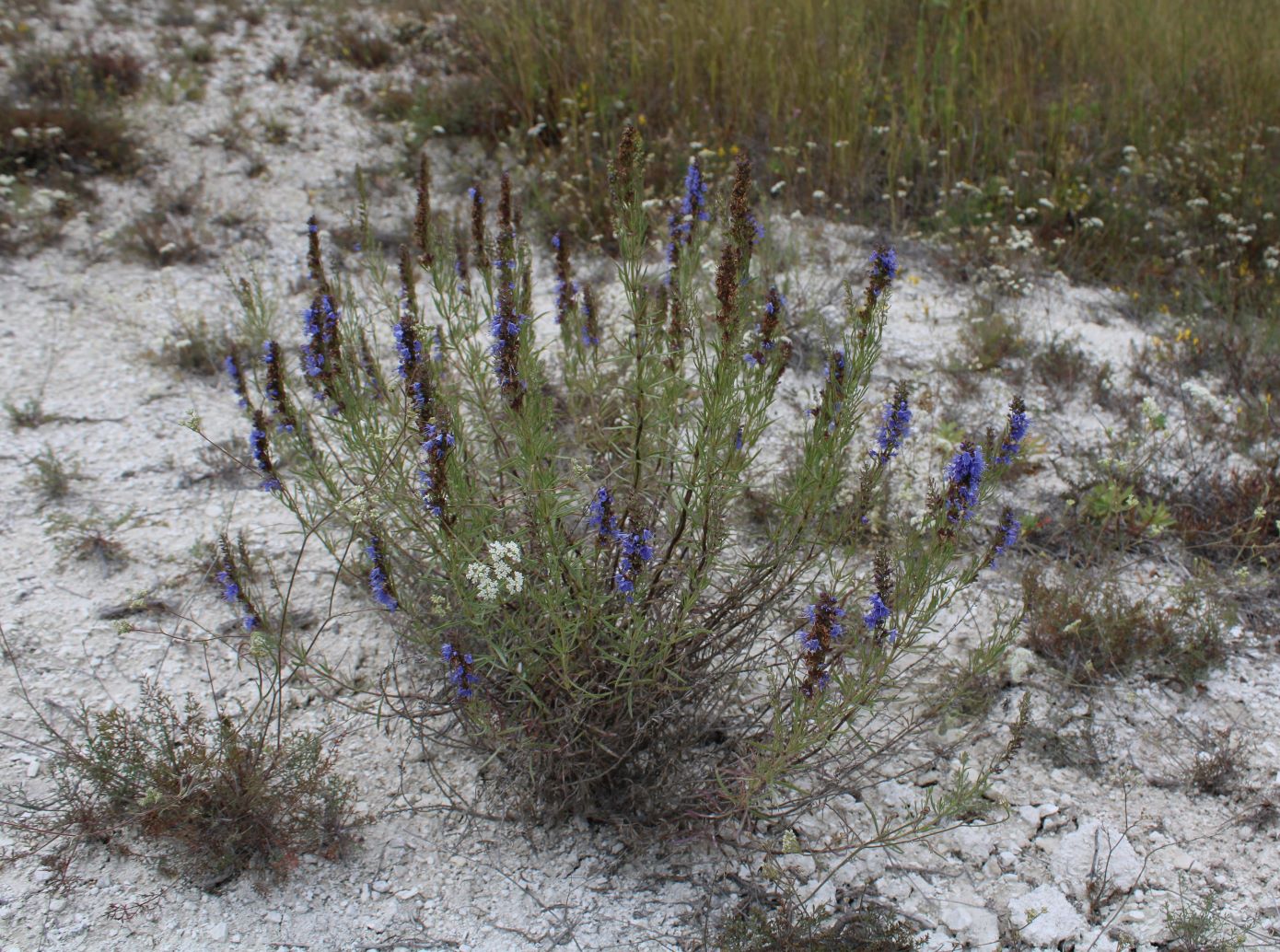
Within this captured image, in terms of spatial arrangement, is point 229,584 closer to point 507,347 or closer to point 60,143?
point 507,347

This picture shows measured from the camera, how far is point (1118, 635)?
339cm

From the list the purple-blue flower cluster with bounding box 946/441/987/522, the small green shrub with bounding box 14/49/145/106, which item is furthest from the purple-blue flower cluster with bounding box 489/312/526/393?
the small green shrub with bounding box 14/49/145/106

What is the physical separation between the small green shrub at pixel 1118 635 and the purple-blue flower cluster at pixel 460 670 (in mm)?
2094

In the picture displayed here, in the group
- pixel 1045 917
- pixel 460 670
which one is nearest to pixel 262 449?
pixel 460 670

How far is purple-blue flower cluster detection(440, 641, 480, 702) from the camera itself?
248cm

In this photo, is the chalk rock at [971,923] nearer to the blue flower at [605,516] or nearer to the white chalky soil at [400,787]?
the white chalky soil at [400,787]

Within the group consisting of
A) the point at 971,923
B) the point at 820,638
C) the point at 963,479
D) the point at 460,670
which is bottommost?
the point at 971,923

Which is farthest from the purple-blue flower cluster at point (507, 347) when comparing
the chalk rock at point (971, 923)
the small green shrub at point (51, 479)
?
the small green shrub at point (51, 479)

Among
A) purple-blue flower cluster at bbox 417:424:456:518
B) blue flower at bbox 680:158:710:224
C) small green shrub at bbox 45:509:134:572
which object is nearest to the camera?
purple-blue flower cluster at bbox 417:424:456:518

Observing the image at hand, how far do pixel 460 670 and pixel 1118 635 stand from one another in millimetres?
2471

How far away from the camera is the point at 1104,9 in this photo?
7.16m

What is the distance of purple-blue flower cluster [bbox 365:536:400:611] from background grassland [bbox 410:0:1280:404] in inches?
147

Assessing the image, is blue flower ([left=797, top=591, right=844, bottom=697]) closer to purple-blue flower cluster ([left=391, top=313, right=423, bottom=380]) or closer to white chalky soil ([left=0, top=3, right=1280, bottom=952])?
white chalky soil ([left=0, top=3, right=1280, bottom=952])

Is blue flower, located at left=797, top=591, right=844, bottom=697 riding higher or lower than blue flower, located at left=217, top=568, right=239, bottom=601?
higher
